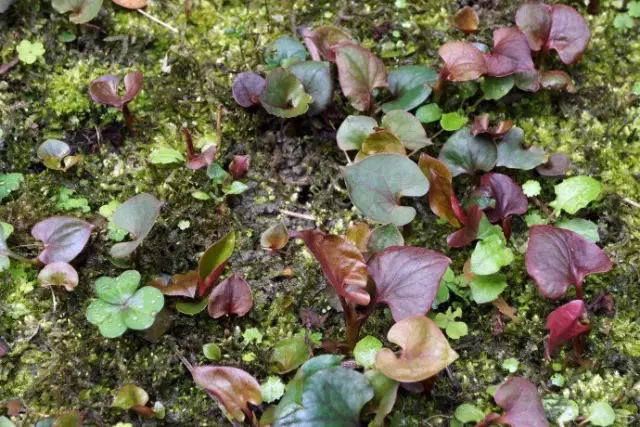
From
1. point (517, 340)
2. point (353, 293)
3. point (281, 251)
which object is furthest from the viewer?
point (281, 251)

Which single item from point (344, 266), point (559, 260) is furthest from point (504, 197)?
point (344, 266)

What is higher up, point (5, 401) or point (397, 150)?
point (397, 150)

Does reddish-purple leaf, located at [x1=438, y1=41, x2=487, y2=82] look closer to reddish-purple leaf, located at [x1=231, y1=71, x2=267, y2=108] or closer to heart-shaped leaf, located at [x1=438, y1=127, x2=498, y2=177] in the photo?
heart-shaped leaf, located at [x1=438, y1=127, x2=498, y2=177]

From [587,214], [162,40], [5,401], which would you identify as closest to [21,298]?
[5,401]

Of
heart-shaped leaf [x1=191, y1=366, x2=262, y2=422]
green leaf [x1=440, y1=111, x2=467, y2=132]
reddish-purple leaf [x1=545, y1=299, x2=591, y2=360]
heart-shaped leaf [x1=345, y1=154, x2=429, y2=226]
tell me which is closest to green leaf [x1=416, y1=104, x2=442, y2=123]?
green leaf [x1=440, y1=111, x2=467, y2=132]

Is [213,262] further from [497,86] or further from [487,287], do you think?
[497,86]

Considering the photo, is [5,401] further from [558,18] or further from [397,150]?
[558,18]
